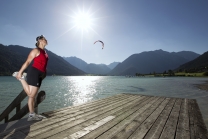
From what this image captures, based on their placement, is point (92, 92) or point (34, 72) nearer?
point (34, 72)

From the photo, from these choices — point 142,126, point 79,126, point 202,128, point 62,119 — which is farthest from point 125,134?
point 202,128

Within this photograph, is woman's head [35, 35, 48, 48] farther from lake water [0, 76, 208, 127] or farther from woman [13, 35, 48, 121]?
lake water [0, 76, 208, 127]

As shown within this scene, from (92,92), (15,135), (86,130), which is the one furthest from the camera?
(92,92)

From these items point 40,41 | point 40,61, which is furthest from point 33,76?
point 40,41

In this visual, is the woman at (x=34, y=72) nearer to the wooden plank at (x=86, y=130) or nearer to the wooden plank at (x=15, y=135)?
the wooden plank at (x=15, y=135)

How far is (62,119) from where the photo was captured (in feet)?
16.6

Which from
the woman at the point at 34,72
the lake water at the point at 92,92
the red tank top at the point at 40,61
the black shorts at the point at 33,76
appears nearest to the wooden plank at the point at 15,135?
the woman at the point at 34,72

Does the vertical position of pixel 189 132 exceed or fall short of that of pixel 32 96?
it falls short

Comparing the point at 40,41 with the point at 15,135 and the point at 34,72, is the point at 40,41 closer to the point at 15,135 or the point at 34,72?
the point at 34,72

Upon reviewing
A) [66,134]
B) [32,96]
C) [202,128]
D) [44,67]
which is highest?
[44,67]

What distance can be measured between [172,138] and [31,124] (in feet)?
14.1

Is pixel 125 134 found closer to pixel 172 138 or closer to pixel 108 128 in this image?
pixel 108 128

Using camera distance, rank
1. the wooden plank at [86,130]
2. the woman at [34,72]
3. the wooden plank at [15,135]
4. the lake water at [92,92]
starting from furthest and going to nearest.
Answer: the lake water at [92,92] → the woman at [34,72] → the wooden plank at [86,130] → the wooden plank at [15,135]

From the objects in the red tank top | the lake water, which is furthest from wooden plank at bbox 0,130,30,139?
the lake water
